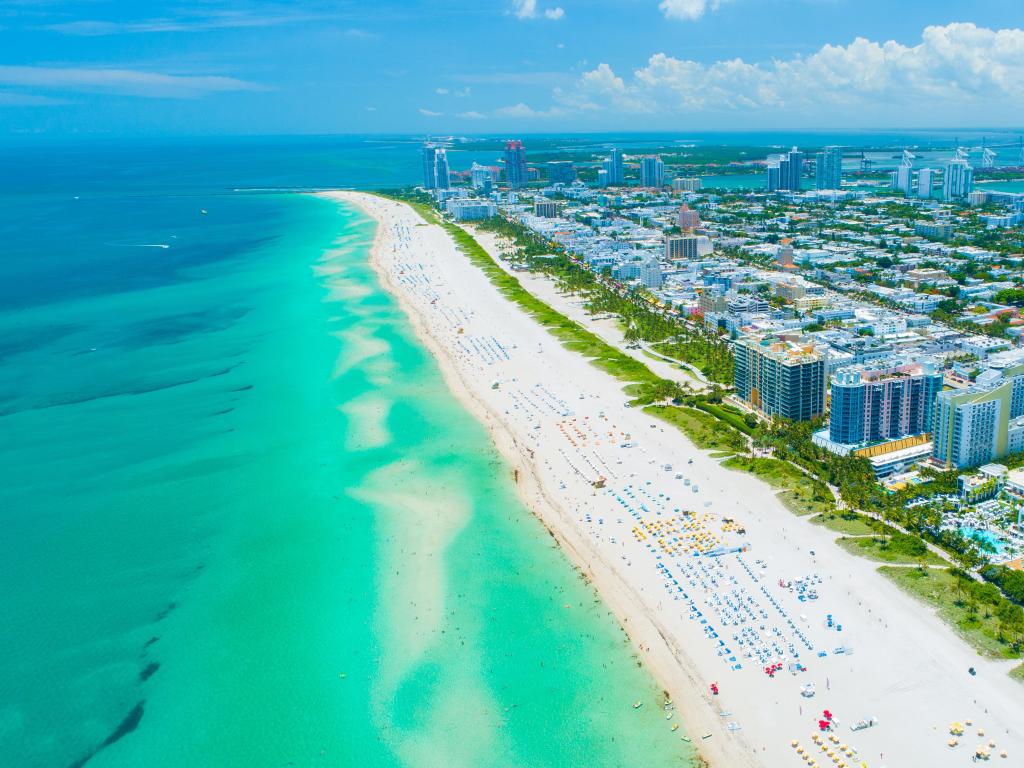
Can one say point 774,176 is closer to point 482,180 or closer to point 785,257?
point 482,180

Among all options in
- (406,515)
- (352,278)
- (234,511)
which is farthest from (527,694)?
(352,278)

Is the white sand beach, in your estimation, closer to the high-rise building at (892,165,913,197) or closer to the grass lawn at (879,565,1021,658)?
the grass lawn at (879,565,1021,658)

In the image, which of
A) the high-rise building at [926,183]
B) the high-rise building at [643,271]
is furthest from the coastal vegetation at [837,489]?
the high-rise building at [926,183]

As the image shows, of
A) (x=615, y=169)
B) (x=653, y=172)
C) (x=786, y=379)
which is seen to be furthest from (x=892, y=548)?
(x=615, y=169)

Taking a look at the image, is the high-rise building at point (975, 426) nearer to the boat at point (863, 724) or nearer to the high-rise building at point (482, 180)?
the boat at point (863, 724)

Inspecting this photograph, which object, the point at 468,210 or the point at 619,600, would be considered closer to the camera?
the point at 619,600

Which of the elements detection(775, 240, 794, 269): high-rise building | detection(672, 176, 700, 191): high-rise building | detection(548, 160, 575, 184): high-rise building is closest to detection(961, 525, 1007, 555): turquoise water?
detection(775, 240, 794, 269): high-rise building

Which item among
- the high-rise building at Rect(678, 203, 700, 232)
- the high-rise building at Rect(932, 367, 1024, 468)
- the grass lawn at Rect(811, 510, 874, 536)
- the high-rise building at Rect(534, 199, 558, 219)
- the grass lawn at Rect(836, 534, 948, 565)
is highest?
the high-rise building at Rect(534, 199, 558, 219)
